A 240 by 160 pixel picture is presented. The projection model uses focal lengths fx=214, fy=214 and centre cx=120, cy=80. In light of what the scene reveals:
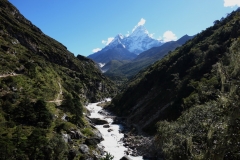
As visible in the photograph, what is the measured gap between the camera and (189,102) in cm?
7544

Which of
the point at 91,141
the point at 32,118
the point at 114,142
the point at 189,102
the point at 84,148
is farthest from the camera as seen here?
the point at 114,142

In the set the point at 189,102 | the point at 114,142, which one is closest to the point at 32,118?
the point at 114,142

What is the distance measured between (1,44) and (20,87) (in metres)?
41.2

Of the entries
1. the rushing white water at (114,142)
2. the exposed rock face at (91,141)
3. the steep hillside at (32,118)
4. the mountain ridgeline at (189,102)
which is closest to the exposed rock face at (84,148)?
the steep hillside at (32,118)

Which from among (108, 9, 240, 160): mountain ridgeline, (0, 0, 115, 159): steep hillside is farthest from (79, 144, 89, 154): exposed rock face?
(108, 9, 240, 160): mountain ridgeline

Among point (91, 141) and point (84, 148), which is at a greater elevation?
point (84, 148)

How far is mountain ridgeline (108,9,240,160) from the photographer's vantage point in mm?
13031

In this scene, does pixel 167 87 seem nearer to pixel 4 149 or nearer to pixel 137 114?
pixel 137 114

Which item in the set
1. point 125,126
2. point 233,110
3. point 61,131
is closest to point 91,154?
point 61,131

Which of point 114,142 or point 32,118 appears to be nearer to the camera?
point 32,118

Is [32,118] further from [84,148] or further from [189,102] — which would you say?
[189,102]

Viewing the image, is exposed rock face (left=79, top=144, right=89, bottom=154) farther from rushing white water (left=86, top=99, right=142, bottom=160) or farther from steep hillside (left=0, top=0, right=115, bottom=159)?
rushing white water (left=86, top=99, right=142, bottom=160)

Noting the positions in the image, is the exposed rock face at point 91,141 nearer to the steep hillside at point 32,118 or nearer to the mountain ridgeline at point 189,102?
the steep hillside at point 32,118

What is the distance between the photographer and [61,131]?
6788cm
